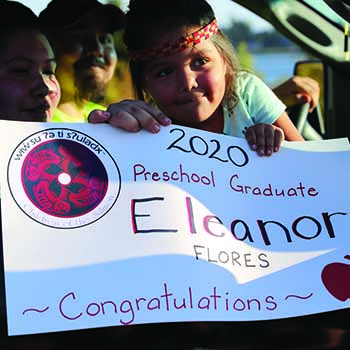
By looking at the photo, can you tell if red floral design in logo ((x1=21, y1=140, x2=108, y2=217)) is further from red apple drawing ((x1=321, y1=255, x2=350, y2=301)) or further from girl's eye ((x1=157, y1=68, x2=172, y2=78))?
girl's eye ((x1=157, y1=68, x2=172, y2=78))

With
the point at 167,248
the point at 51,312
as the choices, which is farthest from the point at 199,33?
the point at 51,312

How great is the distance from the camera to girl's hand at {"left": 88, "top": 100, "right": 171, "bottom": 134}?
5.69ft

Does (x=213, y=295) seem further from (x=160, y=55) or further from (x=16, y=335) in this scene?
(x=160, y=55)

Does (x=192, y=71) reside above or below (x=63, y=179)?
above

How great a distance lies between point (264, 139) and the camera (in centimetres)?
186

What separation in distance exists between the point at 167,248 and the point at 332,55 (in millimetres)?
1410

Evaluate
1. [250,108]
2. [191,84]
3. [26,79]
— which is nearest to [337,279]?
[191,84]

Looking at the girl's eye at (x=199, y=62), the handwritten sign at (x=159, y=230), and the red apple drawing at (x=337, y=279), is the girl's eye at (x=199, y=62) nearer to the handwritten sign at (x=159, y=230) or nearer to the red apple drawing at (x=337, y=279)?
the handwritten sign at (x=159, y=230)

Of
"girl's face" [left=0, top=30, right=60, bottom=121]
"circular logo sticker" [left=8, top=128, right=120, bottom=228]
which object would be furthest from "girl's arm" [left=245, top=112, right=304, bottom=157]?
"girl's face" [left=0, top=30, right=60, bottom=121]

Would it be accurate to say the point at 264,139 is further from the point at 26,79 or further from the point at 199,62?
the point at 26,79

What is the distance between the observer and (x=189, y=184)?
172 centimetres

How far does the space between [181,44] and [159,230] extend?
75 centimetres

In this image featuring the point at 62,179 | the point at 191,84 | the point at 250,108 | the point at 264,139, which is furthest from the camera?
the point at 250,108

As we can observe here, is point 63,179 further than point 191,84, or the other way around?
point 191,84
